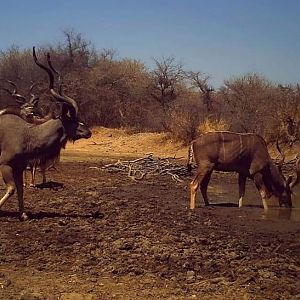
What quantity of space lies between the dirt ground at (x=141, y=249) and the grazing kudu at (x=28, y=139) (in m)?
0.68

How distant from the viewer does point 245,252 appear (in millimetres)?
7801

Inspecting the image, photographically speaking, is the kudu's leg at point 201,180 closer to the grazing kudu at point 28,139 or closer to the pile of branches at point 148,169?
the grazing kudu at point 28,139

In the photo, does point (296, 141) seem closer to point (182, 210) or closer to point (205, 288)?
point (182, 210)

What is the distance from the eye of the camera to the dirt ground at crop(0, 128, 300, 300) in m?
6.21

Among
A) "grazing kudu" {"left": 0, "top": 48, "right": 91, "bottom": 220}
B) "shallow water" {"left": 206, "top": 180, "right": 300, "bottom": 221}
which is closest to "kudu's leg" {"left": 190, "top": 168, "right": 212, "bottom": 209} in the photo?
"shallow water" {"left": 206, "top": 180, "right": 300, "bottom": 221}

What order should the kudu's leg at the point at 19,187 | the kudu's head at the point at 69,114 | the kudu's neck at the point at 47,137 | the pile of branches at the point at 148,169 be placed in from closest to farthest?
the kudu's leg at the point at 19,187
the kudu's neck at the point at 47,137
the kudu's head at the point at 69,114
the pile of branches at the point at 148,169

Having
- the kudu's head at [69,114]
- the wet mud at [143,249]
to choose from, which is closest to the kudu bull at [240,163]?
the wet mud at [143,249]

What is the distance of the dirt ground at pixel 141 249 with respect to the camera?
6215 mm

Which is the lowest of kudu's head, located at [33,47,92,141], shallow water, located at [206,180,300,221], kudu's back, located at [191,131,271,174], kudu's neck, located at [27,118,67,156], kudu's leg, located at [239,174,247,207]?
shallow water, located at [206,180,300,221]

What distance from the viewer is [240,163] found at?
43.4ft

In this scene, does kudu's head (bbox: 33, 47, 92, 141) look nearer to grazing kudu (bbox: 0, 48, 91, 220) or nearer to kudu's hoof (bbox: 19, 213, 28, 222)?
grazing kudu (bbox: 0, 48, 91, 220)

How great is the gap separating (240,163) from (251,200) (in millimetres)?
1553

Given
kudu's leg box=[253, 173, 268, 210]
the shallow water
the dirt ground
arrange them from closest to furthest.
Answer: the dirt ground → the shallow water → kudu's leg box=[253, 173, 268, 210]

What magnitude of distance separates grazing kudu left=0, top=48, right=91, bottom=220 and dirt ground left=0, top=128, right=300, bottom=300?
2.23ft
